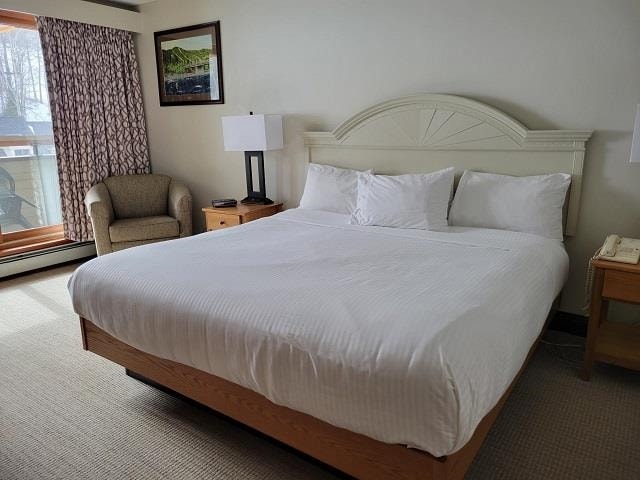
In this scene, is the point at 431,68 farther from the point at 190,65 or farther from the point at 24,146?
the point at 24,146

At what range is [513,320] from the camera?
5.39 ft

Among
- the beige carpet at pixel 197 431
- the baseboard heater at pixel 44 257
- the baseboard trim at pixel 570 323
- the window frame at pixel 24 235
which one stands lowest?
the beige carpet at pixel 197 431

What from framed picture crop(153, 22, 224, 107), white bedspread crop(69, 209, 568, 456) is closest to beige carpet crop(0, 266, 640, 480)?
white bedspread crop(69, 209, 568, 456)

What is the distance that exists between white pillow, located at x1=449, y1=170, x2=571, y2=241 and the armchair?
8.24 ft

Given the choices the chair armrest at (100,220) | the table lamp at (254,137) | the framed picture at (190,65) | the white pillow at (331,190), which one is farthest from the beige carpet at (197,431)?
the framed picture at (190,65)

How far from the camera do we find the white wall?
257 cm

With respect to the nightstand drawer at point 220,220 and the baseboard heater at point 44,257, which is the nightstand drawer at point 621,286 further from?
the baseboard heater at point 44,257

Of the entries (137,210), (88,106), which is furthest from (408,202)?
(88,106)

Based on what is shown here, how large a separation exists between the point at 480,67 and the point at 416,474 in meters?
2.48

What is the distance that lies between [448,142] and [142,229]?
2632mm

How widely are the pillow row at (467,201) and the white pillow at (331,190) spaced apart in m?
0.18

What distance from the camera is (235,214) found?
3600 mm

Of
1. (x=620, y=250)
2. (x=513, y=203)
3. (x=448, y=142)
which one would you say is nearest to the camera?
(x=620, y=250)

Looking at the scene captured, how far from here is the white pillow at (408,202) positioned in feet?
9.11
